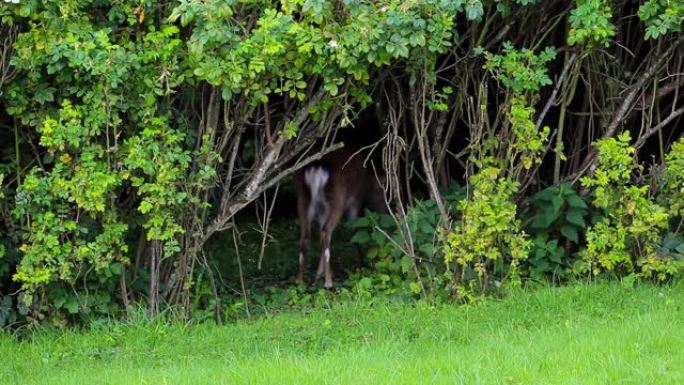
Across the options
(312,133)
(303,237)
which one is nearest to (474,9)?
(312,133)

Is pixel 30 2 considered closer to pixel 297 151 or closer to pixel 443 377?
pixel 297 151

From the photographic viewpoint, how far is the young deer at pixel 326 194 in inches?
384

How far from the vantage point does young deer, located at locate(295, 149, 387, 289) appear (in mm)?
9766

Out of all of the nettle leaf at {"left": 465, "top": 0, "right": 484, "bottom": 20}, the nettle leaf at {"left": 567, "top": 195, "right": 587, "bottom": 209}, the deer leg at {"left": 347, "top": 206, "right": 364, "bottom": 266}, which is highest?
the nettle leaf at {"left": 465, "top": 0, "right": 484, "bottom": 20}

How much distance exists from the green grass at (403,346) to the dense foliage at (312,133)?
462 mm

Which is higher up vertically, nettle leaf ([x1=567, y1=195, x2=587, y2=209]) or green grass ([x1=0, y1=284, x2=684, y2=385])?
nettle leaf ([x1=567, y1=195, x2=587, y2=209])

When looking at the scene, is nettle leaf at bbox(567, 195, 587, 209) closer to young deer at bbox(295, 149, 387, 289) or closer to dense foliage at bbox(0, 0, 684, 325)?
dense foliage at bbox(0, 0, 684, 325)

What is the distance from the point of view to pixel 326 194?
9883 mm

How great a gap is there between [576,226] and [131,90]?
3.68m

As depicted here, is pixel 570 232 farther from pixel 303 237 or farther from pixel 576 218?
pixel 303 237

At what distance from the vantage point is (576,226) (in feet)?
28.2

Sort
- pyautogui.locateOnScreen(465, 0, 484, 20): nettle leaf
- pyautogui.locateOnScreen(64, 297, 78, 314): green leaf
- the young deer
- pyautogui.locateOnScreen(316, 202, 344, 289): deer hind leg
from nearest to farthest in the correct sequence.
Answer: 1. pyautogui.locateOnScreen(465, 0, 484, 20): nettle leaf
2. pyautogui.locateOnScreen(64, 297, 78, 314): green leaf
3. pyautogui.locateOnScreen(316, 202, 344, 289): deer hind leg
4. the young deer

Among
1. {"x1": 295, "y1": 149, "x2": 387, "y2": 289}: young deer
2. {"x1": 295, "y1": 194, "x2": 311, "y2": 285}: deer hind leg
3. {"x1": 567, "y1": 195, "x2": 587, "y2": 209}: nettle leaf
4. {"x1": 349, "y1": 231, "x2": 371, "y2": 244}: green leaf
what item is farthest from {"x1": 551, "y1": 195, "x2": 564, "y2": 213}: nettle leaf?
{"x1": 295, "y1": 194, "x2": 311, "y2": 285}: deer hind leg

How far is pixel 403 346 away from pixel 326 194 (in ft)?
10.9
